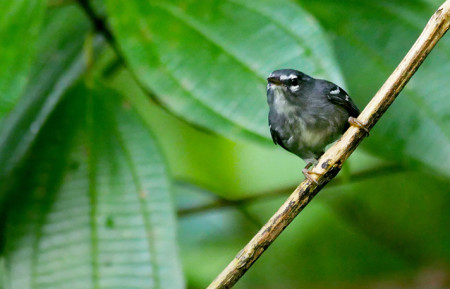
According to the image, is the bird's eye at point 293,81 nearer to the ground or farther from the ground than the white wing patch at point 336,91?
farther from the ground

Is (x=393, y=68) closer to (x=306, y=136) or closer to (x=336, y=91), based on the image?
(x=336, y=91)

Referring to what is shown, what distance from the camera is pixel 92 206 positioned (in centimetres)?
205

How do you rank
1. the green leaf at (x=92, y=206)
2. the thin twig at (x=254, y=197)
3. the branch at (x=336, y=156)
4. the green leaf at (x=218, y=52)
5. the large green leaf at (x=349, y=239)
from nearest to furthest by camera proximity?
the branch at (x=336, y=156), the green leaf at (x=218, y=52), the green leaf at (x=92, y=206), the thin twig at (x=254, y=197), the large green leaf at (x=349, y=239)

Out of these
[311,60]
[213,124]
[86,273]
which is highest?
[311,60]

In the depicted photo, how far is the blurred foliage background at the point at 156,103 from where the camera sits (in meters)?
1.90

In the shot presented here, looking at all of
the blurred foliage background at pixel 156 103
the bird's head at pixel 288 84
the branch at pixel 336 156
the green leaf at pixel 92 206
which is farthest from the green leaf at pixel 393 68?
the green leaf at pixel 92 206

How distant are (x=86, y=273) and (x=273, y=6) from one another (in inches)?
37.8

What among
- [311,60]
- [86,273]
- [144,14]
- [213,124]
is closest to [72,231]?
[86,273]

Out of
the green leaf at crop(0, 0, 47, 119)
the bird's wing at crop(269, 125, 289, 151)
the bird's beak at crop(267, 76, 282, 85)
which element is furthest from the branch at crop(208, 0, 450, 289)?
the green leaf at crop(0, 0, 47, 119)

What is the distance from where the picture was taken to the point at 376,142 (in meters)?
2.03

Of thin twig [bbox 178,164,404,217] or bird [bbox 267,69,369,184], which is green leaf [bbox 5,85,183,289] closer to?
bird [bbox 267,69,369,184]

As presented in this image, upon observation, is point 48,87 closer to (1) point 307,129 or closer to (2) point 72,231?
(2) point 72,231

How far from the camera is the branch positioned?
139cm

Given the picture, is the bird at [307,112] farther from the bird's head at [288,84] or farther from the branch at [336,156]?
the branch at [336,156]
